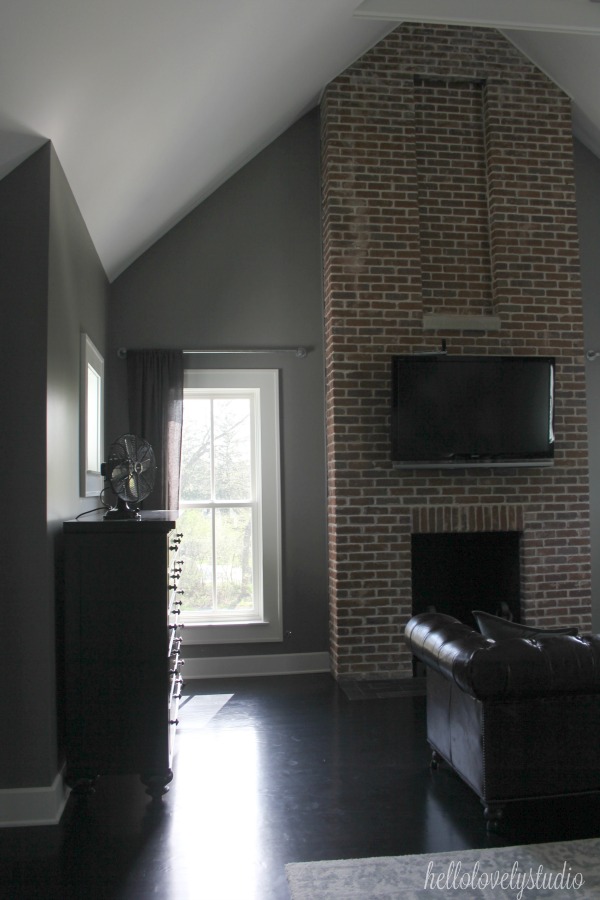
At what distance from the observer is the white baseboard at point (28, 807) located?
9.75ft

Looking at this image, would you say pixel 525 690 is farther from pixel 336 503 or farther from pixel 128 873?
pixel 336 503

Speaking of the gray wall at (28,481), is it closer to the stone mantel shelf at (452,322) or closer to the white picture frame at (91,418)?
the white picture frame at (91,418)

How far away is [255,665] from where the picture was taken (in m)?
5.22

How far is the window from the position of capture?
528 cm

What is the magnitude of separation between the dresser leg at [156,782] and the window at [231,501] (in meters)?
2.04

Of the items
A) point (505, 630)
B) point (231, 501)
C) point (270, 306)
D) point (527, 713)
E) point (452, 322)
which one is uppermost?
point (270, 306)


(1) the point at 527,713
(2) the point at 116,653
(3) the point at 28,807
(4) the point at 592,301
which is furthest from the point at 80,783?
(4) the point at 592,301

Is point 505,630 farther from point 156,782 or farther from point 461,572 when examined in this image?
point 461,572

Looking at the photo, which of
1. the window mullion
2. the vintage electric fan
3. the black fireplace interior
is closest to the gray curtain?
the window mullion

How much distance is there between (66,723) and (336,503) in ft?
7.82

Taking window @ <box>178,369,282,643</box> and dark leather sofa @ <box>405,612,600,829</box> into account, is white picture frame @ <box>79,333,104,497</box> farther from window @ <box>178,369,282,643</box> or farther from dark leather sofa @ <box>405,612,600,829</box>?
dark leather sofa @ <box>405,612,600,829</box>

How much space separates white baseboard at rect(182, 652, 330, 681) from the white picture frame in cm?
148

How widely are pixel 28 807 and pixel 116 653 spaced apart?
658 mm

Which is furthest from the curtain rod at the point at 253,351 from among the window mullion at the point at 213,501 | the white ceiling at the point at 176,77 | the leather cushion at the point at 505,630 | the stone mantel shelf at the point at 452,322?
the leather cushion at the point at 505,630
